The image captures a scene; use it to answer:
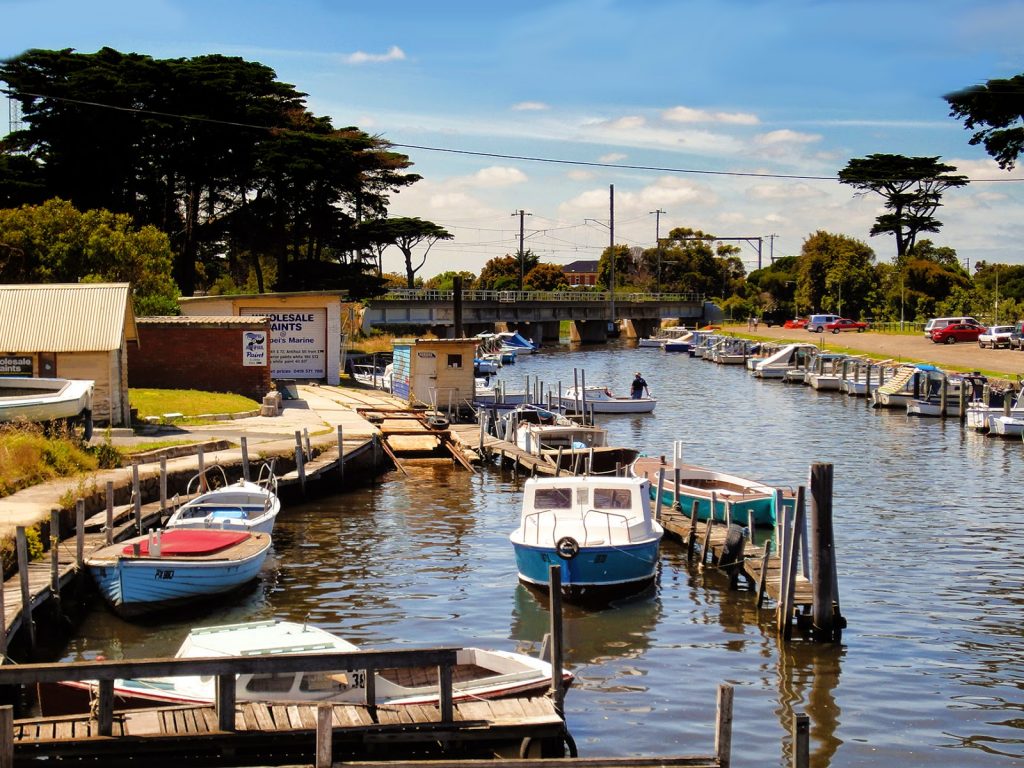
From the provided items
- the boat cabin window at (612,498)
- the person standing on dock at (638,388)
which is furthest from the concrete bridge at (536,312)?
the boat cabin window at (612,498)

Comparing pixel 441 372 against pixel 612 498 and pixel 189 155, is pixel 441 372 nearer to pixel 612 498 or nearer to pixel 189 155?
pixel 612 498

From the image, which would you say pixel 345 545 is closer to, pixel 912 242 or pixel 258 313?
pixel 258 313

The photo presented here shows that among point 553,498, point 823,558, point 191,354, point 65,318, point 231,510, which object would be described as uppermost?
point 65,318

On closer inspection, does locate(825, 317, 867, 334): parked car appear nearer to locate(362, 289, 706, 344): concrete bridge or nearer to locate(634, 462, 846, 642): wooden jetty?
locate(362, 289, 706, 344): concrete bridge

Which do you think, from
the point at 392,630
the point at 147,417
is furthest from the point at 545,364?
the point at 392,630

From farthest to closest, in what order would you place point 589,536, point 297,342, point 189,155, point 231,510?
point 189,155, point 297,342, point 231,510, point 589,536

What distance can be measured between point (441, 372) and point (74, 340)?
62.3ft

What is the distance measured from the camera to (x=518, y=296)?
136 metres

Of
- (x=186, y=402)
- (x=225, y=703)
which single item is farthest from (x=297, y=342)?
(x=225, y=703)

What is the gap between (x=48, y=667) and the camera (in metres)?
13.4

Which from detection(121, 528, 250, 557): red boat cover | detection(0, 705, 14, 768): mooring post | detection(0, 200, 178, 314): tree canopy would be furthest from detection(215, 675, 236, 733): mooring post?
detection(0, 200, 178, 314): tree canopy

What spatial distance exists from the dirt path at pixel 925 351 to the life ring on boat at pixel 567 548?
4977 centimetres

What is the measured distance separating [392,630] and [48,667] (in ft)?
33.0

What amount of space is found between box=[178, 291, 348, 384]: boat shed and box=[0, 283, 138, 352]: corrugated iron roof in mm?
16519
